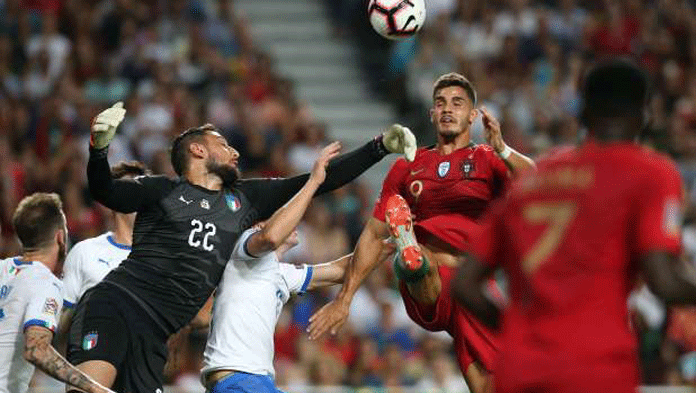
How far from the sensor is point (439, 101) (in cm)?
830

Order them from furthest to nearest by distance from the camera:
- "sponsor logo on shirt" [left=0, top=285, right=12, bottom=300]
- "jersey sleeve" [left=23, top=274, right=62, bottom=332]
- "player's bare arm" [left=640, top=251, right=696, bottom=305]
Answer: "sponsor logo on shirt" [left=0, top=285, right=12, bottom=300]
"jersey sleeve" [left=23, top=274, right=62, bottom=332]
"player's bare arm" [left=640, top=251, right=696, bottom=305]

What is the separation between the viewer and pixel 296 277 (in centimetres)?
827

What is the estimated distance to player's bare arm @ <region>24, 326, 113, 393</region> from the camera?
702cm

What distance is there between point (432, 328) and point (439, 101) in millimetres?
1375

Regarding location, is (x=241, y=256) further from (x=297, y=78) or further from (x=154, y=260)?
(x=297, y=78)

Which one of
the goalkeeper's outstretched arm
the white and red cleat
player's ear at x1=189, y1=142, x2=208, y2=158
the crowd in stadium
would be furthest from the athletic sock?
the crowd in stadium

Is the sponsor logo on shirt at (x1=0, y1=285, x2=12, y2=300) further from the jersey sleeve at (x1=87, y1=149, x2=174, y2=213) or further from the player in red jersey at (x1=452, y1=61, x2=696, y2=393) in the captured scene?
the player in red jersey at (x1=452, y1=61, x2=696, y2=393)

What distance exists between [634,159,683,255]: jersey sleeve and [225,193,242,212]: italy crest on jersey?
12.1 ft

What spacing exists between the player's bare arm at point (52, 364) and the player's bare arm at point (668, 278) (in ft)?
11.1

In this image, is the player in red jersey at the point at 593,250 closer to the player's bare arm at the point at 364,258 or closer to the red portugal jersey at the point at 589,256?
the red portugal jersey at the point at 589,256

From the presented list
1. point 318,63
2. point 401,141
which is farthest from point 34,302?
point 318,63

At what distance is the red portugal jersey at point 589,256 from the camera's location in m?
4.60

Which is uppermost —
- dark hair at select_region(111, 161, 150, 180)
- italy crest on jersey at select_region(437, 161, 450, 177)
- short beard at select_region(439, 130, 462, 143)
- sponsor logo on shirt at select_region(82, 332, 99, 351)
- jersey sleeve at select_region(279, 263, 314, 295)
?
short beard at select_region(439, 130, 462, 143)

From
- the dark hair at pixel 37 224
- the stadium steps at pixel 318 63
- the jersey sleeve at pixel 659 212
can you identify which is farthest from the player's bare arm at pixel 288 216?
the stadium steps at pixel 318 63
